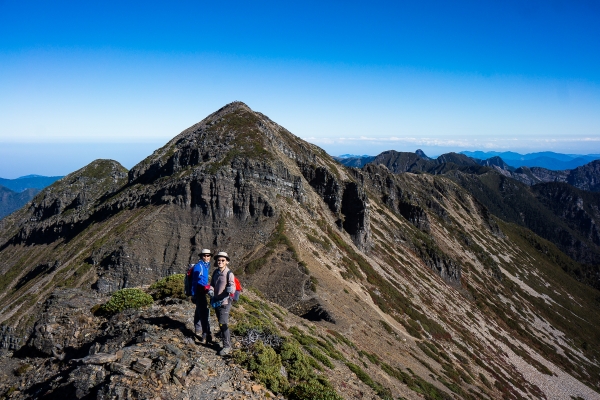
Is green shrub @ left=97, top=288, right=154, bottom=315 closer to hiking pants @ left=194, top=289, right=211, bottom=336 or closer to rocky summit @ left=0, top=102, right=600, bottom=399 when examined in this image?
rocky summit @ left=0, top=102, right=600, bottom=399

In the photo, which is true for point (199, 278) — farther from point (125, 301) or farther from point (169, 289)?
point (169, 289)

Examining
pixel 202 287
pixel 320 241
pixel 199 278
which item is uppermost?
pixel 199 278

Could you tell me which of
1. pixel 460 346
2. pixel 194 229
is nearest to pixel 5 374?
pixel 194 229

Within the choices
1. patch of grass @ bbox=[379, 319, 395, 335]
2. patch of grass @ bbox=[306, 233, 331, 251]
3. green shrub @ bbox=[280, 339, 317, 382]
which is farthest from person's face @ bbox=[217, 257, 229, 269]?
patch of grass @ bbox=[306, 233, 331, 251]

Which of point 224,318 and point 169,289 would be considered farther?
point 169,289

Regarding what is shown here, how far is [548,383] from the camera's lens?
73938 mm

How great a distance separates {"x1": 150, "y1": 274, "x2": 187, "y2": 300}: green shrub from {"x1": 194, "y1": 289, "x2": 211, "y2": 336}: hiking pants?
545 cm

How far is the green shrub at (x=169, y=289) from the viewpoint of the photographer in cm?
2026

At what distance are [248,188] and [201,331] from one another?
182ft

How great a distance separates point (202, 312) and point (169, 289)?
7.24 m

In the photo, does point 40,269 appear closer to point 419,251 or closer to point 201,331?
point 201,331

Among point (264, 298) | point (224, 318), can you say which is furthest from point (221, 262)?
point (264, 298)

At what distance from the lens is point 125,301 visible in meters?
18.7

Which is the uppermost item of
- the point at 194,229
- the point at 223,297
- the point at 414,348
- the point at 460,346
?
the point at 223,297
